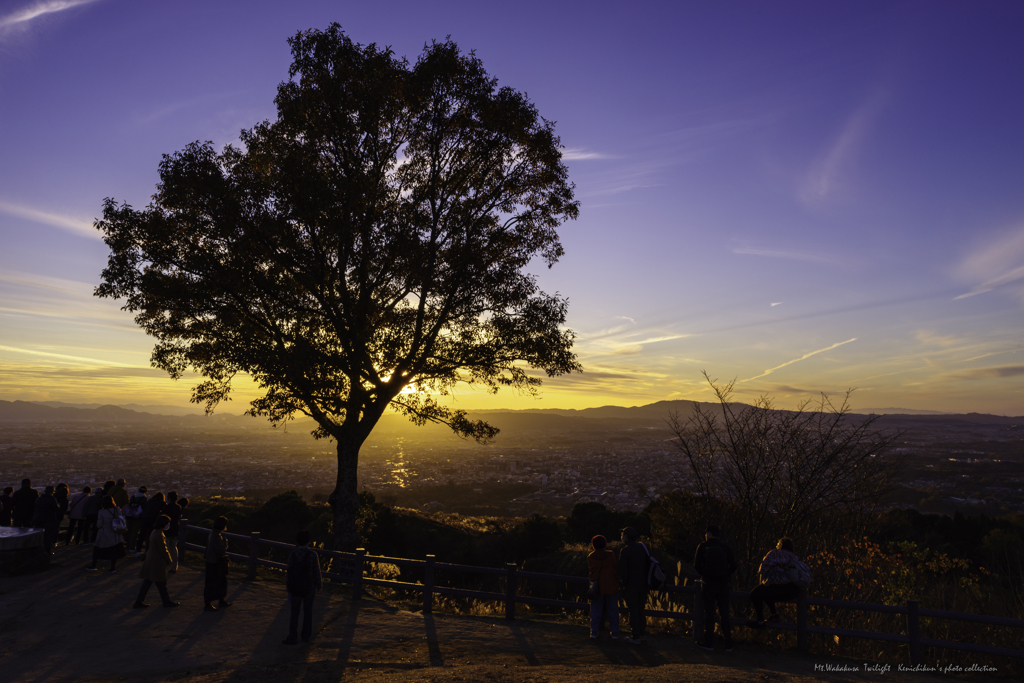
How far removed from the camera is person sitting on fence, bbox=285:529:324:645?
9.20m

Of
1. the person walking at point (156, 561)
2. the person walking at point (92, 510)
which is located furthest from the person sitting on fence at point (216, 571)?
the person walking at point (92, 510)

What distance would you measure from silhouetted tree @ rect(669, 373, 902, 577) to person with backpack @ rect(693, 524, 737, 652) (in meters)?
3.32

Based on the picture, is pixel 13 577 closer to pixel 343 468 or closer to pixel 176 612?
pixel 176 612

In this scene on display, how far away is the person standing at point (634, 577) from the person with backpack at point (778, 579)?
1.99 metres

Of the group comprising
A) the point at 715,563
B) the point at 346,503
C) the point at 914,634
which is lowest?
the point at 914,634

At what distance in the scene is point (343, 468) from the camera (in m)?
15.9

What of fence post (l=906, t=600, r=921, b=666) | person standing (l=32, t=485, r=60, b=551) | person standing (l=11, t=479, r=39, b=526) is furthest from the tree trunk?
fence post (l=906, t=600, r=921, b=666)

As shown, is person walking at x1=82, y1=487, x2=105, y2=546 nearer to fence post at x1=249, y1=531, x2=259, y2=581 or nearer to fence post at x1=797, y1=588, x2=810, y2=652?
fence post at x1=249, y1=531, x2=259, y2=581

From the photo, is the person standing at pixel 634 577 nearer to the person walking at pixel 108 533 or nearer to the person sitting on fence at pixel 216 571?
the person sitting on fence at pixel 216 571

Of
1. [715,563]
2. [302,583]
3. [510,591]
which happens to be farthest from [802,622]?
[302,583]

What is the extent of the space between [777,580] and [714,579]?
1.11 meters

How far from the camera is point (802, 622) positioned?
31.8 ft

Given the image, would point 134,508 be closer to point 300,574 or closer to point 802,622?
point 300,574

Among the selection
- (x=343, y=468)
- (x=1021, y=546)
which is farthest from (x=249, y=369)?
(x=1021, y=546)
